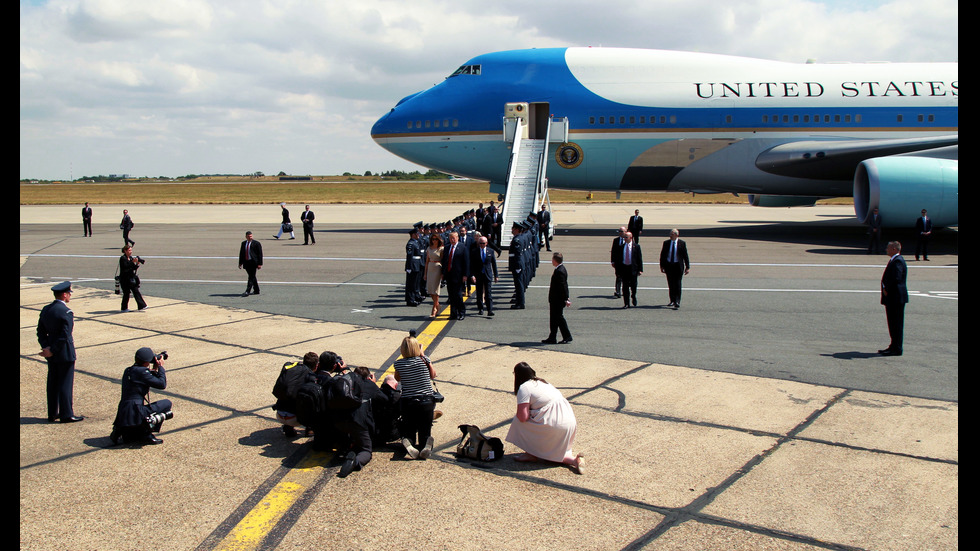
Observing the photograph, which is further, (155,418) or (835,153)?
(835,153)

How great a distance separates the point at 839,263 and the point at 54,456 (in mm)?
21996

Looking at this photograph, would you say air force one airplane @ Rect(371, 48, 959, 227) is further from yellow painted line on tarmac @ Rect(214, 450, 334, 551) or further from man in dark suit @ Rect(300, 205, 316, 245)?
yellow painted line on tarmac @ Rect(214, 450, 334, 551)

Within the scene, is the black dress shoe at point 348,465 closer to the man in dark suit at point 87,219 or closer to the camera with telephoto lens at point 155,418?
Answer: the camera with telephoto lens at point 155,418

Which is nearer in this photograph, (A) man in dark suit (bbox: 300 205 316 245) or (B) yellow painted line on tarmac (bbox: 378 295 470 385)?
(B) yellow painted line on tarmac (bbox: 378 295 470 385)

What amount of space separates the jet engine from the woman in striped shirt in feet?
75.3

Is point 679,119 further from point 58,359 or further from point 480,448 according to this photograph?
point 58,359

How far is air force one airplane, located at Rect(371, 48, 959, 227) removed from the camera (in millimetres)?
29484

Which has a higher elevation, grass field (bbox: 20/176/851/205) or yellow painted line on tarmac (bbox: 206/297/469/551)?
grass field (bbox: 20/176/851/205)

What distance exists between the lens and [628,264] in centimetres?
1553

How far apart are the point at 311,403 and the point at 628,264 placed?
9536 mm

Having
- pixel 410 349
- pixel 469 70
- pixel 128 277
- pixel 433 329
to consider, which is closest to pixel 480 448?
pixel 410 349

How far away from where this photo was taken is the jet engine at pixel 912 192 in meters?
25.1

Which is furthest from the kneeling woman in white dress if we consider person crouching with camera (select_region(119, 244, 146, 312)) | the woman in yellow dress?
person crouching with camera (select_region(119, 244, 146, 312))

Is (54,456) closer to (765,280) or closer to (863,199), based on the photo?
(765,280)
